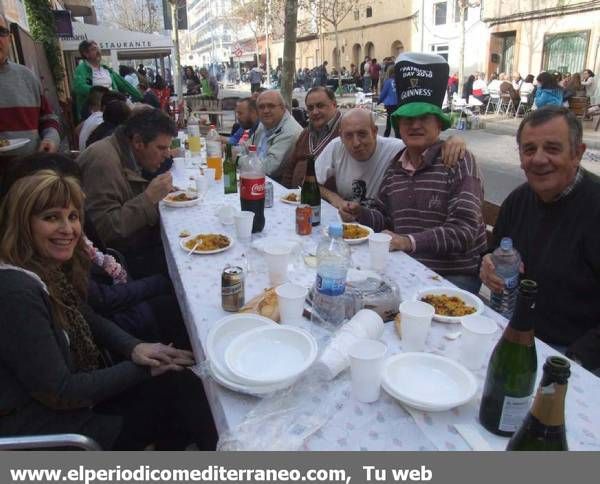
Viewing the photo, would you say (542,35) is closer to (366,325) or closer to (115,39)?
(115,39)

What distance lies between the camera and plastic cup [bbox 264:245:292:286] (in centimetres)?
196

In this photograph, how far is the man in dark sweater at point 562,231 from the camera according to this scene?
1.99 metres

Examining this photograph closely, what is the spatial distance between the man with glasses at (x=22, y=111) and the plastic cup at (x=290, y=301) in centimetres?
304

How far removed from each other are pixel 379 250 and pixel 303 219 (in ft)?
2.16

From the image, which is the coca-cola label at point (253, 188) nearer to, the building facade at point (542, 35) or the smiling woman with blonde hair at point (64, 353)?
the smiling woman with blonde hair at point (64, 353)

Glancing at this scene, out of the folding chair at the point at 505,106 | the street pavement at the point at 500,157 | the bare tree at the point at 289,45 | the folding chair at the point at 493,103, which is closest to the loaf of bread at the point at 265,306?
the street pavement at the point at 500,157

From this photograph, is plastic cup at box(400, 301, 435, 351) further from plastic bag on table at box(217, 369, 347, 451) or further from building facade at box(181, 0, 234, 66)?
building facade at box(181, 0, 234, 66)

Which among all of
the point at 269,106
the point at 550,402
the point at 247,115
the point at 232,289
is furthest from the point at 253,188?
the point at 247,115

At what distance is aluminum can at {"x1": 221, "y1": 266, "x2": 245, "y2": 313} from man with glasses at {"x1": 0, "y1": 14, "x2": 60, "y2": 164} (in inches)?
110

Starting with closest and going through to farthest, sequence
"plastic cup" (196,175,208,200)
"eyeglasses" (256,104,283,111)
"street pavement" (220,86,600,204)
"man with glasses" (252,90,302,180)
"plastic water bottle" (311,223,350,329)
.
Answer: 1. "plastic water bottle" (311,223,350,329)
2. "plastic cup" (196,175,208,200)
3. "man with glasses" (252,90,302,180)
4. "eyeglasses" (256,104,283,111)
5. "street pavement" (220,86,600,204)

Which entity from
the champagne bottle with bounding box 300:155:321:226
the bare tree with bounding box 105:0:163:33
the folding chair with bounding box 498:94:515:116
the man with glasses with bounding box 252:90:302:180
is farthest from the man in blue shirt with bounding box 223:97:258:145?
the bare tree with bounding box 105:0:163:33

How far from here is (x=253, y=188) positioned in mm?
2611
